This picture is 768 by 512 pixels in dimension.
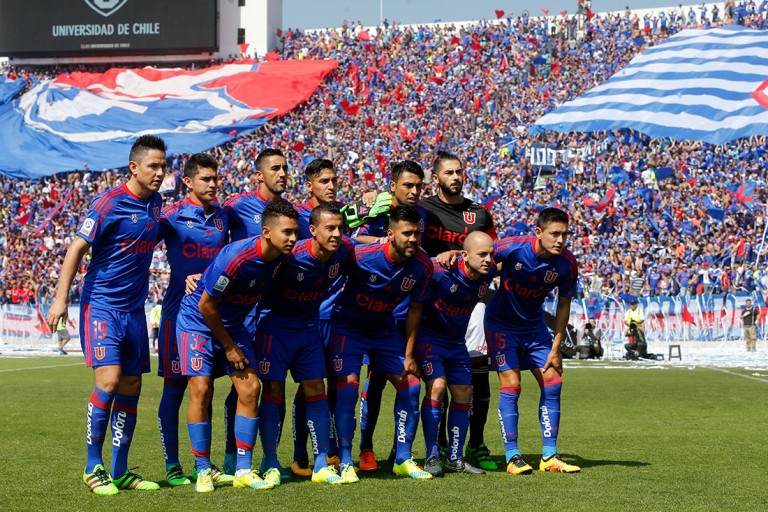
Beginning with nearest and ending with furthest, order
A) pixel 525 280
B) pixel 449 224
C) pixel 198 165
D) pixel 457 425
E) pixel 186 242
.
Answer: pixel 198 165 → pixel 186 242 → pixel 457 425 → pixel 525 280 → pixel 449 224

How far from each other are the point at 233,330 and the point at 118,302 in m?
0.97

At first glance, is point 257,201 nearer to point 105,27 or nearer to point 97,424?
point 97,424

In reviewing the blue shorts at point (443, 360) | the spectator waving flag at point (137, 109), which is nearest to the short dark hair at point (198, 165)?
the blue shorts at point (443, 360)

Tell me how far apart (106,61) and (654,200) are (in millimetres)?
34260

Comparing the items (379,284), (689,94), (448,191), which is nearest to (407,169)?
(448,191)

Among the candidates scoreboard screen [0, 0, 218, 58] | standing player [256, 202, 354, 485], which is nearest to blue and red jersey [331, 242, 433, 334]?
standing player [256, 202, 354, 485]

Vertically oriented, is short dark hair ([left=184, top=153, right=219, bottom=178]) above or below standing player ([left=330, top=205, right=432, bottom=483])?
above

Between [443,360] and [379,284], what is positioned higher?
[379,284]

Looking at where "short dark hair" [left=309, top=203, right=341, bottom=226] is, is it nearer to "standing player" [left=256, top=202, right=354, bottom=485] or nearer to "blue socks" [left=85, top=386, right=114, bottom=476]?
"standing player" [left=256, top=202, right=354, bottom=485]

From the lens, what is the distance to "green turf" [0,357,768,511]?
26.6 ft

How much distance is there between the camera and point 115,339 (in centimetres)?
887

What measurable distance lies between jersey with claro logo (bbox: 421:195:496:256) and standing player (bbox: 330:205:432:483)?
81 cm

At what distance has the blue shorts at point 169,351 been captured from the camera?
374 inches

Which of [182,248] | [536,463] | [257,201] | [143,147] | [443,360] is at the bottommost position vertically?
[536,463]
